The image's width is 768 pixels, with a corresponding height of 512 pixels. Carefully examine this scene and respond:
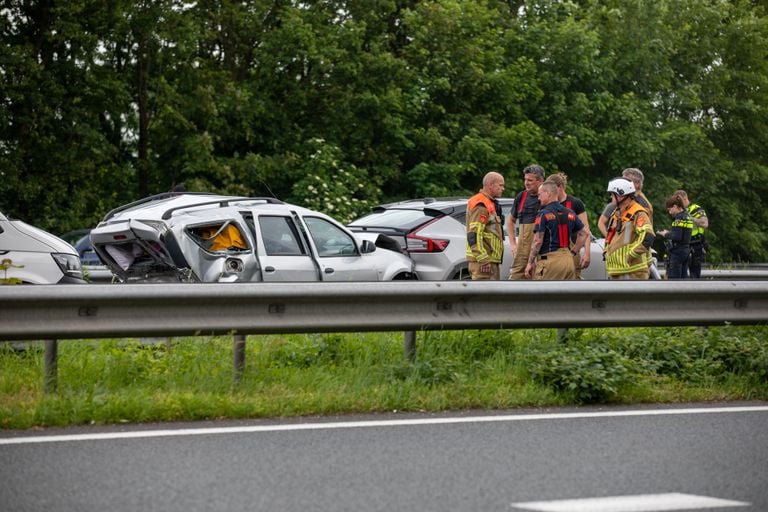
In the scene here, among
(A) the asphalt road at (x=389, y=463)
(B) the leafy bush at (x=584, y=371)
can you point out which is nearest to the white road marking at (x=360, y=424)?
(A) the asphalt road at (x=389, y=463)

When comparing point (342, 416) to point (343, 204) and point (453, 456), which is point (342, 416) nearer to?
point (453, 456)

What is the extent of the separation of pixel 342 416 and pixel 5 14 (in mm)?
25615

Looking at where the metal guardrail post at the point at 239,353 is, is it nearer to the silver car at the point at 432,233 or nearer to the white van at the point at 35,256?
the white van at the point at 35,256

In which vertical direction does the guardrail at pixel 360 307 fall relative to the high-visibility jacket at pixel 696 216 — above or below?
below

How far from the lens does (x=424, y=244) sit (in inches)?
595

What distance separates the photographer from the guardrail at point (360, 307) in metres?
7.52

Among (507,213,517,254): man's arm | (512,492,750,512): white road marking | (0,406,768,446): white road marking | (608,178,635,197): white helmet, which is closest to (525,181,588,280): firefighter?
(608,178,635,197): white helmet

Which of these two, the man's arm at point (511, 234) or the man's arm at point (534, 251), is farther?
the man's arm at point (511, 234)

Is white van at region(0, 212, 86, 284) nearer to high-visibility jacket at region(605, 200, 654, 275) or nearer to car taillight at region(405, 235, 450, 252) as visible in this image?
car taillight at region(405, 235, 450, 252)

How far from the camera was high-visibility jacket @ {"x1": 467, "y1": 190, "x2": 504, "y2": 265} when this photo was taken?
500 inches

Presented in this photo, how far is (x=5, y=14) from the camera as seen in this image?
99.8 ft

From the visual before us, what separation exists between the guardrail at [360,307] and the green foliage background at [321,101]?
17.6m

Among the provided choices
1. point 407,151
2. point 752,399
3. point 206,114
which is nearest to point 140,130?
point 206,114

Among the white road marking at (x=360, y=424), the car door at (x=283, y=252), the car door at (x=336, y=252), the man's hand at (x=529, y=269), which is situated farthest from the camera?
the car door at (x=336, y=252)
